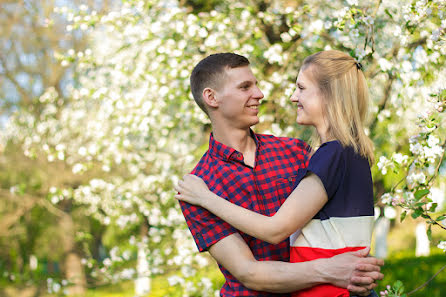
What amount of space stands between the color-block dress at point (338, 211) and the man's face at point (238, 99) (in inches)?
22.9

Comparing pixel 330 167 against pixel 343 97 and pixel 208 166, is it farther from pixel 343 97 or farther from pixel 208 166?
pixel 208 166

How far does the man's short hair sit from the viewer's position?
2.76 m

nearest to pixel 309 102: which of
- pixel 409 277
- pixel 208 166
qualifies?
pixel 208 166

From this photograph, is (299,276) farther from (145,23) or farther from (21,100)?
(21,100)

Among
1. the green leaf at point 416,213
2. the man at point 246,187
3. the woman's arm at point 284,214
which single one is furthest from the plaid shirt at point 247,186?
the green leaf at point 416,213

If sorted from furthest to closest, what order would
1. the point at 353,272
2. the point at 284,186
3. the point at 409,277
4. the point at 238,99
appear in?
the point at 409,277
the point at 238,99
the point at 284,186
the point at 353,272

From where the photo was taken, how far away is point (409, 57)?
162 inches

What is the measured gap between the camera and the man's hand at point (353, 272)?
2066mm

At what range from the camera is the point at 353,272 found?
2.07 m

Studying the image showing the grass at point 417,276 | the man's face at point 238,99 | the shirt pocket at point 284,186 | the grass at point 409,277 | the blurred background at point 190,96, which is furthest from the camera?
the grass at point 417,276

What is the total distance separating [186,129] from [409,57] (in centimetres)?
272

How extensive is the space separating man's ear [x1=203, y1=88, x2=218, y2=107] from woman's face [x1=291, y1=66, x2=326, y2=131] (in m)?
0.52

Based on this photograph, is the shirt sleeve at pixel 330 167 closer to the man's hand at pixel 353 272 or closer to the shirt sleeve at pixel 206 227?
the man's hand at pixel 353 272

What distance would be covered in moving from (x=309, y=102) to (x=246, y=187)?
0.50m
